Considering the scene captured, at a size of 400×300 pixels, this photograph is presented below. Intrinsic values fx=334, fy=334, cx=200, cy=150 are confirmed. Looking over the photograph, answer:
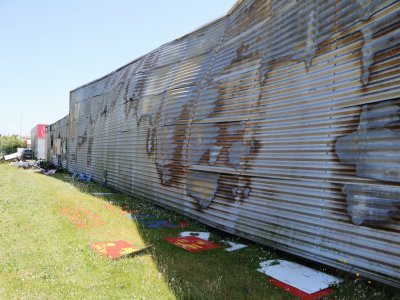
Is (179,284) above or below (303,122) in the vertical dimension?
below

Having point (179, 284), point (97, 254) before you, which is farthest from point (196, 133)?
point (179, 284)

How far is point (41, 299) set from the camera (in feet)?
18.3

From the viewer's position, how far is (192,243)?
9188 mm

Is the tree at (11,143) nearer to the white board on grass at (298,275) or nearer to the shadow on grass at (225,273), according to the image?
the shadow on grass at (225,273)

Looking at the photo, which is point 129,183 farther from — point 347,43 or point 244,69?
point 347,43

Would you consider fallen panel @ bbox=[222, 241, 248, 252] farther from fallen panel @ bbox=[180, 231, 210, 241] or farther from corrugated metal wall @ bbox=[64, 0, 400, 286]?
fallen panel @ bbox=[180, 231, 210, 241]

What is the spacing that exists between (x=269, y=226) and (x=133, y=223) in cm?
509

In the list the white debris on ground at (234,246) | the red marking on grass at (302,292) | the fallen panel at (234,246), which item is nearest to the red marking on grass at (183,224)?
the white debris on ground at (234,246)

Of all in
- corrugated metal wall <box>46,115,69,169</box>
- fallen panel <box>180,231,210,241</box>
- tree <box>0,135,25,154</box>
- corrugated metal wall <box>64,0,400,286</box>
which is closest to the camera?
corrugated metal wall <box>64,0,400,286</box>

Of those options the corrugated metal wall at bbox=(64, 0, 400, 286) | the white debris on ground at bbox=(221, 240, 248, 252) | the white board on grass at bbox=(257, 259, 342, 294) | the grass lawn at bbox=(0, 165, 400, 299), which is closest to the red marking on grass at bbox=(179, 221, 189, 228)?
the grass lawn at bbox=(0, 165, 400, 299)

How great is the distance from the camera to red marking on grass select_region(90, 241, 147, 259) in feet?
26.3

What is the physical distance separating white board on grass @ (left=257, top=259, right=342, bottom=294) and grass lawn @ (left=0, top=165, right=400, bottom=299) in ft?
0.82

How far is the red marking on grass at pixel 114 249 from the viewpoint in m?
8.03

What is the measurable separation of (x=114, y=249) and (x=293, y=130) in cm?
537
